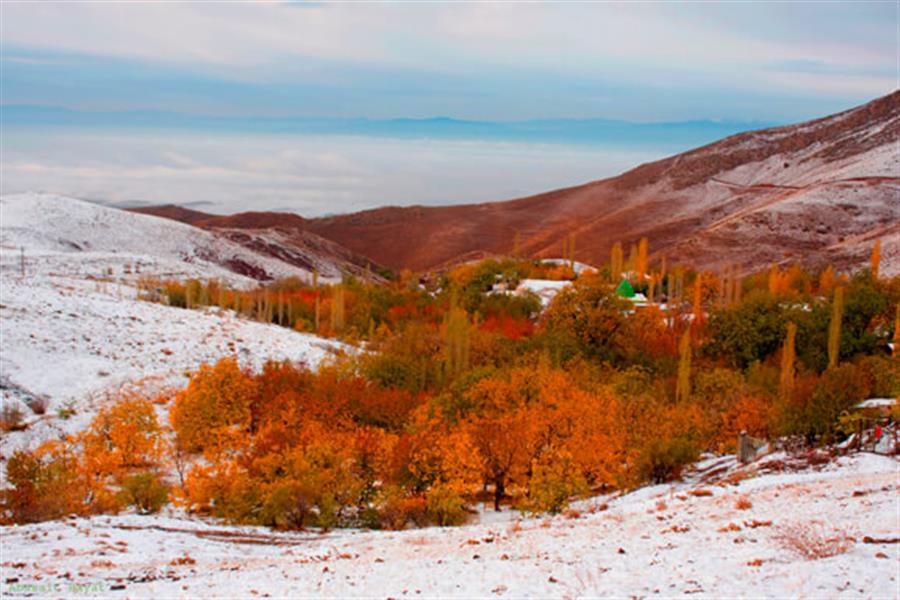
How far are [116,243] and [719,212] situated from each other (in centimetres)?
8823

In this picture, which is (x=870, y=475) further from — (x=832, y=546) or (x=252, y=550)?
(x=252, y=550)

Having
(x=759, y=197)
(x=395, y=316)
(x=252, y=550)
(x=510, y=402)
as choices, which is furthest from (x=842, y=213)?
(x=252, y=550)

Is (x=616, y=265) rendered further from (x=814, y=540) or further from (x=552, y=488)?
(x=814, y=540)

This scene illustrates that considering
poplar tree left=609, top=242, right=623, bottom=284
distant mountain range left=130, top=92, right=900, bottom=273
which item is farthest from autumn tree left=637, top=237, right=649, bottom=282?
distant mountain range left=130, top=92, right=900, bottom=273

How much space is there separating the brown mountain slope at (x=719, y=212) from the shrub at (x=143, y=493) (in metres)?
69.6

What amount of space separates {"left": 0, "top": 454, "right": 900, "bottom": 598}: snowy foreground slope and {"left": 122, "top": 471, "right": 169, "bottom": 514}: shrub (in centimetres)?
383

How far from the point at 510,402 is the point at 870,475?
16864 millimetres

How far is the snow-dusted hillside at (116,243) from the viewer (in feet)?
257

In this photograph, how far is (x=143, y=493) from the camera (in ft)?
77.2

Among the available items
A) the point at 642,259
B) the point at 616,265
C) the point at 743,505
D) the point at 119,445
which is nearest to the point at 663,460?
the point at 743,505

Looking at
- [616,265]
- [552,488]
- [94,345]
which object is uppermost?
[616,265]

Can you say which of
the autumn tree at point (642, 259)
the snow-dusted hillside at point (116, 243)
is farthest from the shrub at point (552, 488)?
the snow-dusted hillside at point (116, 243)

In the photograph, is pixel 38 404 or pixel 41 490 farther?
pixel 38 404

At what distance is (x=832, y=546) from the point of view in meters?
11.9
